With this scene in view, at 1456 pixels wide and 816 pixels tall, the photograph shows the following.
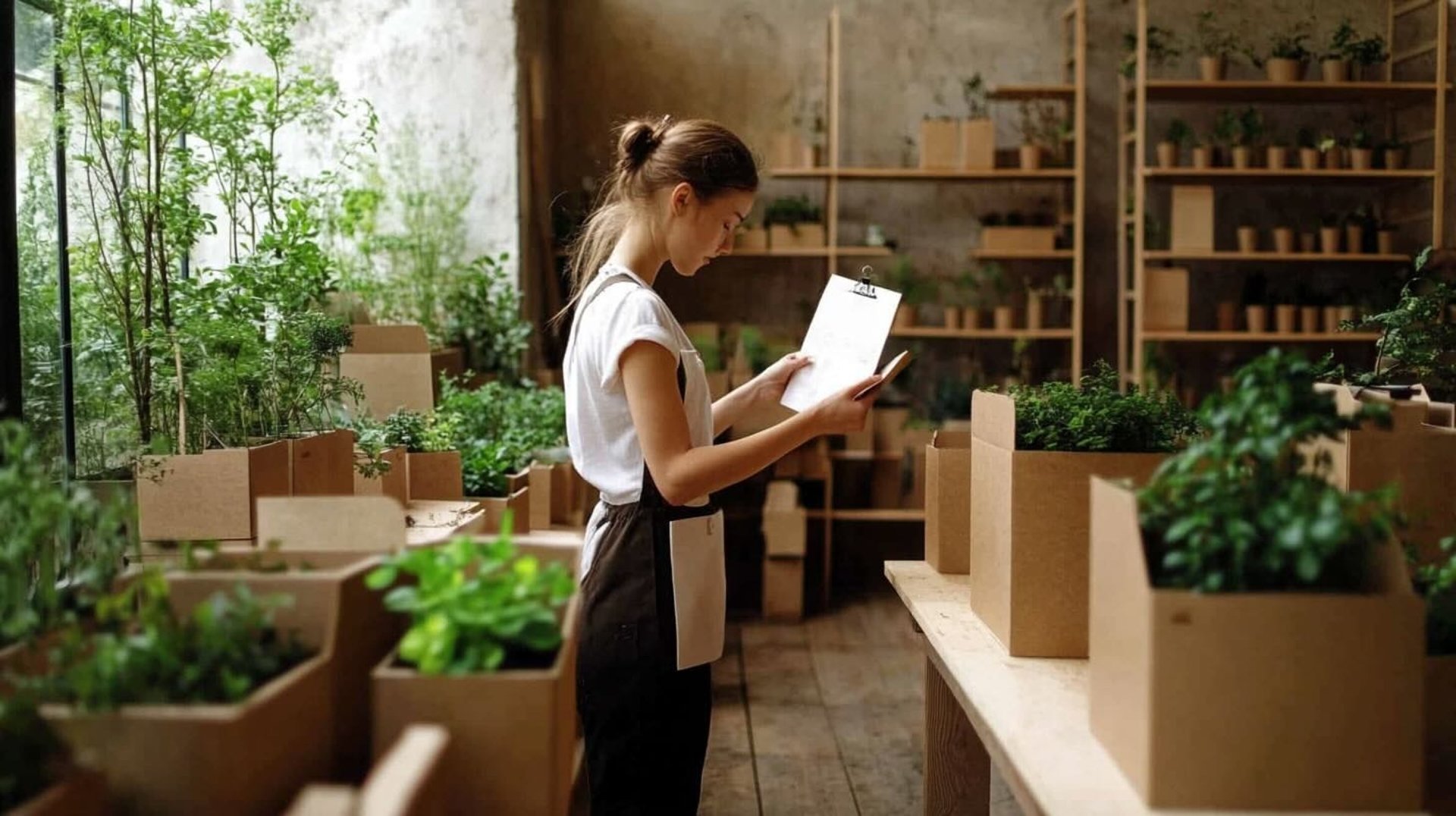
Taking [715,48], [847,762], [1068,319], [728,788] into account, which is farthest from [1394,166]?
[728,788]

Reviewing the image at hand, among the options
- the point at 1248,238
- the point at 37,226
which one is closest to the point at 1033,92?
the point at 1248,238

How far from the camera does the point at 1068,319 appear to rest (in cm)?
648

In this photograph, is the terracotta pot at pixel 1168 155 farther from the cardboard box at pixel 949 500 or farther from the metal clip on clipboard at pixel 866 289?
the metal clip on clipboard at pixel 866 289

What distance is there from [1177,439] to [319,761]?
1.38 metres

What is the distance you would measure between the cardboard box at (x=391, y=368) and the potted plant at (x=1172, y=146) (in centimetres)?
390

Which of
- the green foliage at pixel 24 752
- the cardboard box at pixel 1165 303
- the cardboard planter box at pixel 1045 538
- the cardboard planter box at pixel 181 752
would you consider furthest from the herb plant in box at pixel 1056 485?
the cardboard box at pixel 1165 303

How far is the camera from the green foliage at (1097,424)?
6.20 feet

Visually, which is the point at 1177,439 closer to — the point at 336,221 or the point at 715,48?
the point at 336,221

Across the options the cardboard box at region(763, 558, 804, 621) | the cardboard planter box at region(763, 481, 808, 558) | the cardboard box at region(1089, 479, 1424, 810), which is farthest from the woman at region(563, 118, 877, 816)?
the cardboard box at region(763, 558, 804, 621)

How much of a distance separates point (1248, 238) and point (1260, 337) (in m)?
0.49

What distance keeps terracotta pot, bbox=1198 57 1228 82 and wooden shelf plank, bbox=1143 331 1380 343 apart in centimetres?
117

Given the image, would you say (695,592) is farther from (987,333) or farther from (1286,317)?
(1286,317)

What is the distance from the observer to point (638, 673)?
2.03m

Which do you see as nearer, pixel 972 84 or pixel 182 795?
pixel 182 795
